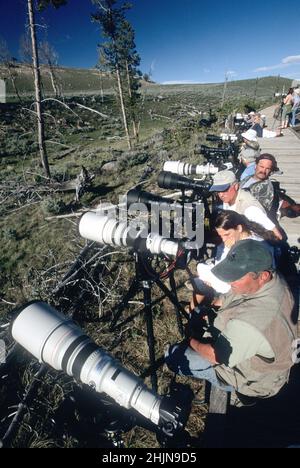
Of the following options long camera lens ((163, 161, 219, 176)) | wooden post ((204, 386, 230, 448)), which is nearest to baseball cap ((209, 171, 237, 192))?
long camera lens ((163, 161, 219, 176))

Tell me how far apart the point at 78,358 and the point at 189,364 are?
1514mm

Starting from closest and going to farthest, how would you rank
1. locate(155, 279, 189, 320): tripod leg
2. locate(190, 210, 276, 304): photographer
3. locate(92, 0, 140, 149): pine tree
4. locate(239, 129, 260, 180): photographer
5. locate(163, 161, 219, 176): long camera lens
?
locate(155, 279, 189, 320): tripod leg < locate(190, 210, 276, 304): photographer < locate(163, 161, 219, 176): long camera lens < locate(239, 129, 260, 180): photographer < locate(92, 0, 140, 149): pine tree

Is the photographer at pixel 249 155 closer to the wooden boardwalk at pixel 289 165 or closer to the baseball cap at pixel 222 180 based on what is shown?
the wooden boardwalk at pixel 289 165

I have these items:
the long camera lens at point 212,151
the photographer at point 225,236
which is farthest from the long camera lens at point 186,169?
the long camera lens at point 212,151

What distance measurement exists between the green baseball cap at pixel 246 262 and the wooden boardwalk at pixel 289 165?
3.19 meters

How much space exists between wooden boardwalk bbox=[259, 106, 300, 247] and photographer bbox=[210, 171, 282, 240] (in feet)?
3.77

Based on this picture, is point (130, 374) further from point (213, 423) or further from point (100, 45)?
point (100, 45)

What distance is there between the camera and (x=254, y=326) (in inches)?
79.5

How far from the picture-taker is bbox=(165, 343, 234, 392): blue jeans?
2877 millimetres

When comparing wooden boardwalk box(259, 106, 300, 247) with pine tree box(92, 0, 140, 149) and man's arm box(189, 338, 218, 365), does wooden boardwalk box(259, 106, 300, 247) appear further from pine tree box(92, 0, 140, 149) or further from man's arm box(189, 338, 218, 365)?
pine tree box(92, 0, 140, 149)

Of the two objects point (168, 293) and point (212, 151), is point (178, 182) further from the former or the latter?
point (212, 151)

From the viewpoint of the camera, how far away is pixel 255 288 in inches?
88.9

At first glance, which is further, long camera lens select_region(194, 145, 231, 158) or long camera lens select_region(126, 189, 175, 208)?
long camera lens select_region(194, 145, 231, 158)
